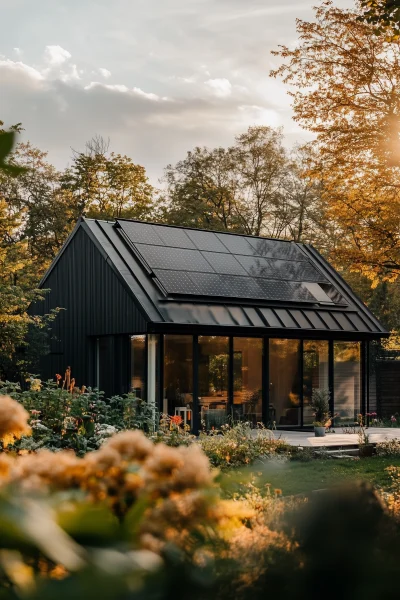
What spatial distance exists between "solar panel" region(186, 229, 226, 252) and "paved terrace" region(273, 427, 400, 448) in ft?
16.9

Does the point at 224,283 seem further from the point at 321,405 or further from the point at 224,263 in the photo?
the point at 321,405

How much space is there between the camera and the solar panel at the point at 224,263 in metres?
19.8

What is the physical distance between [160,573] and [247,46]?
19761 millimetres

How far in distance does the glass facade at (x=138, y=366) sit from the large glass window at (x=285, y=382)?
3425 mm

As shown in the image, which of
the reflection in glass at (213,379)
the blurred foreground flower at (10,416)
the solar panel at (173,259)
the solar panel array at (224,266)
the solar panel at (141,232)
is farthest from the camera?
the solar panel at (141,232)

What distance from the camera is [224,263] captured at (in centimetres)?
2020

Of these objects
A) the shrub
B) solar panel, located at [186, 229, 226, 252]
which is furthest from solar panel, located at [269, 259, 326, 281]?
the shrub

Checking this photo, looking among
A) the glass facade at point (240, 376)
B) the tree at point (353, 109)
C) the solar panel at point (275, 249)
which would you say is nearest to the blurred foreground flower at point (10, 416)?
the tree at point (353, 109)

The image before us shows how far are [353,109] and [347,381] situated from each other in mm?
8440

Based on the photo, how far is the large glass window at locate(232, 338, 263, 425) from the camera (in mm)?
18984

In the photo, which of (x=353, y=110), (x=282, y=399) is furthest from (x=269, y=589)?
(x=282, y=399)

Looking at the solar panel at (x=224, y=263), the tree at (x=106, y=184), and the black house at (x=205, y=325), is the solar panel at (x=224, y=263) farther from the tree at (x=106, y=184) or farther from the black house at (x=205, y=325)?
the tree at (x=106, y=184)

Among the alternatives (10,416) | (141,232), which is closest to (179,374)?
(141,232)

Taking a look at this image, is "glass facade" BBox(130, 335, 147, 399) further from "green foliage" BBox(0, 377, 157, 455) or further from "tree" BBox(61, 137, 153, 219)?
"tree" BBox(61, 137, 153, 219)
